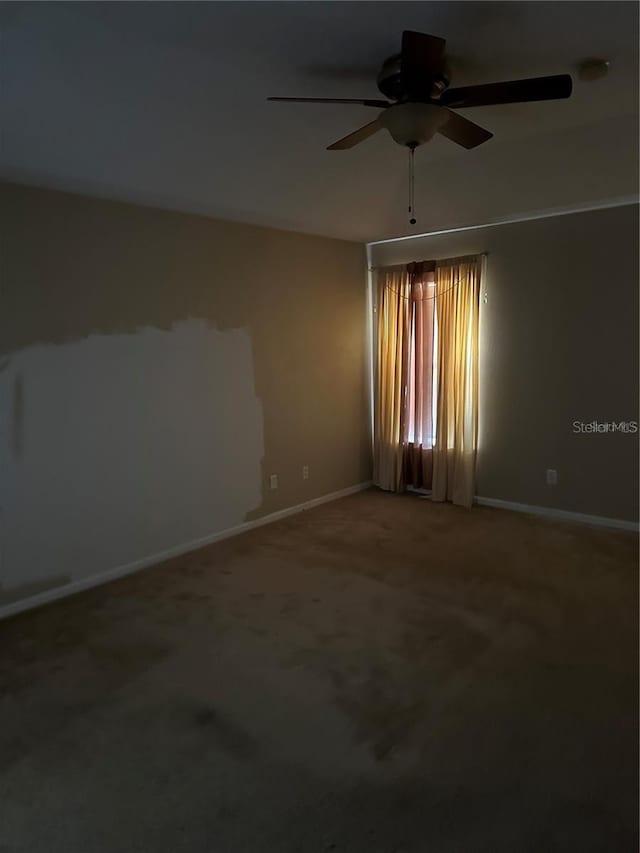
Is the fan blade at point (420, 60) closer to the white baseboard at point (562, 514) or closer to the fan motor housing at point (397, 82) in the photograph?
the fan motor housing at point (397, 82)

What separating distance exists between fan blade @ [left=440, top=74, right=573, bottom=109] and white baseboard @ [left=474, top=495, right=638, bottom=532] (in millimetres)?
3165

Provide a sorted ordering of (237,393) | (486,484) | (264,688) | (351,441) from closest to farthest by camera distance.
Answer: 1. (264,688)
2. (237,393)
3. (486,484)
4. (351,441)

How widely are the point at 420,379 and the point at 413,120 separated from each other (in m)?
2.98

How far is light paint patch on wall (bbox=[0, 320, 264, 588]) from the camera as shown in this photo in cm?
317

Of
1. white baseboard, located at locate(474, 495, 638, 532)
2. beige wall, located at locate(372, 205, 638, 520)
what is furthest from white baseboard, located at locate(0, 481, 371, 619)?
beige wall, located at locate(372, 205, 638, 520)

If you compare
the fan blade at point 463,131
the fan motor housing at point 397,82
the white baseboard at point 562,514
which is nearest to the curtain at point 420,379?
the white baseboard at point 562,514

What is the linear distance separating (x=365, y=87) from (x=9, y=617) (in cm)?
325

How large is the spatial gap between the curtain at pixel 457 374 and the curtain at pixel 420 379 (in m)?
0.11

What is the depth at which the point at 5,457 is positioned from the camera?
310 centimetres

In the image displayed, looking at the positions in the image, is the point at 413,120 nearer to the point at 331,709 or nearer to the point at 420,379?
the point at 331,709

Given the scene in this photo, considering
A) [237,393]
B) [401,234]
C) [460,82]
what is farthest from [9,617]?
[401,234]

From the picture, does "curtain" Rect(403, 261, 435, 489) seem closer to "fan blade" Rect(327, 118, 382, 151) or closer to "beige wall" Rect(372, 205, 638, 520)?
"beige wall" Rect(372, 205, 638, 520)

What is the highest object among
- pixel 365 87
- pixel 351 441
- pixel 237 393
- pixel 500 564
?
pixel 365 87

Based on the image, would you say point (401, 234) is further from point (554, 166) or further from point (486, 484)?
point (486, 484)
